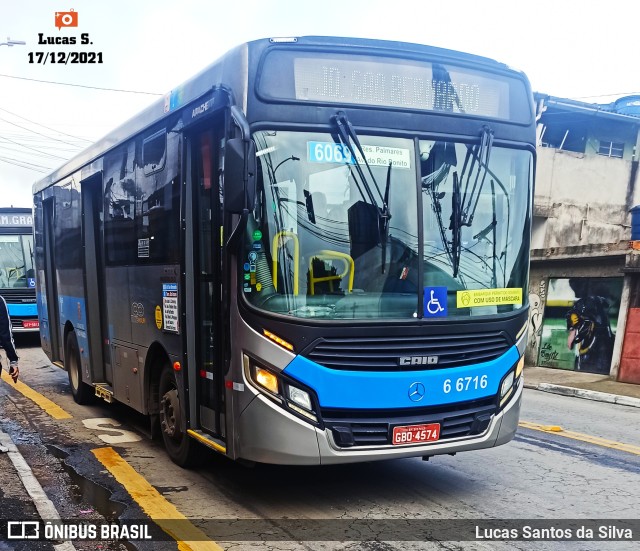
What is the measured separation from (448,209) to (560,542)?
7.91 ft

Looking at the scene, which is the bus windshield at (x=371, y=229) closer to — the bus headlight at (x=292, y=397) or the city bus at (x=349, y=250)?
the city bus at (x=349, y=250)

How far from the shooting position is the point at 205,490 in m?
5.76

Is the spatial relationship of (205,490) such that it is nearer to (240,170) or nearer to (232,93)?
(240,170)

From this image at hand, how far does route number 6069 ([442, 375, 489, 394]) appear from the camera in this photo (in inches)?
202

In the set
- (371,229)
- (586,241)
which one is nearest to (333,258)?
(371,229)

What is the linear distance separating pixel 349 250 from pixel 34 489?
11.0 feet

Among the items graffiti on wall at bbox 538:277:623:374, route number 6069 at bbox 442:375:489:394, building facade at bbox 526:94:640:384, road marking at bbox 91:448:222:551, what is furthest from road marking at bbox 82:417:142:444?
graffiti on wall at bbox 538:277:623:374

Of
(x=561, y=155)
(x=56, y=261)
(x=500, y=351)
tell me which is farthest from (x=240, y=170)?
(x=561, y=155)

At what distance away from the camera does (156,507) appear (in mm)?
5355

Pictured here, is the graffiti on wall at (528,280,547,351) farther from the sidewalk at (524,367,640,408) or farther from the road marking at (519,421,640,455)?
the road marking at (519,421,640,455)

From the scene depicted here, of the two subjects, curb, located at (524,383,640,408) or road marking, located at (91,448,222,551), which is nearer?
Result: road marking, located at (91,448,222,551)

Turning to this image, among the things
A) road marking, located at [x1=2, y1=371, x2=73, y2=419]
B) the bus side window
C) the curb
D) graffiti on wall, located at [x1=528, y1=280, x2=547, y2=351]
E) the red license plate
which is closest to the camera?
the red license plate

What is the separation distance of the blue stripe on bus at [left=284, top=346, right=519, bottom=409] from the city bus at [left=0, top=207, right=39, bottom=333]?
15.4 metres

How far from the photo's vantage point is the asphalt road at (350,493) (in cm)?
473
